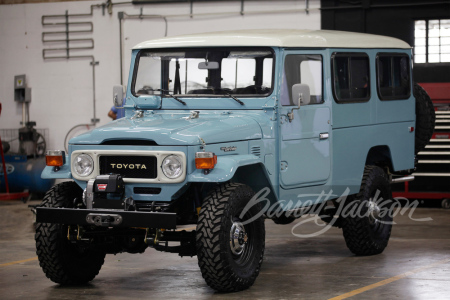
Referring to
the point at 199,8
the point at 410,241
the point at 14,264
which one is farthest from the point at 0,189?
the point at 410,241

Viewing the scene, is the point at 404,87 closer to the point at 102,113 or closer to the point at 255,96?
the point at 255,96


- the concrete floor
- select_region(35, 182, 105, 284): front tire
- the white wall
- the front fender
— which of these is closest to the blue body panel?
the front fender

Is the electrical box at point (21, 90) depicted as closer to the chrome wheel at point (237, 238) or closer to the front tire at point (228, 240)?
the front tire at point (228, 240)

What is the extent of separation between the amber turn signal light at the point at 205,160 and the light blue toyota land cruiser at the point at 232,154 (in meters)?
0.02

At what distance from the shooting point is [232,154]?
289 inches

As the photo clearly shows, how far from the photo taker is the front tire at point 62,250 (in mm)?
7320

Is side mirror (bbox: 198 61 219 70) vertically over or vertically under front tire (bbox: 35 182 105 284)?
over

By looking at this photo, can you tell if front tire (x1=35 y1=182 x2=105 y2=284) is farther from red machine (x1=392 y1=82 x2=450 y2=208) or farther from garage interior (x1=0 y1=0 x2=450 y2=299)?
red machine (x1=392 y1=82 x2=450 y2=208)

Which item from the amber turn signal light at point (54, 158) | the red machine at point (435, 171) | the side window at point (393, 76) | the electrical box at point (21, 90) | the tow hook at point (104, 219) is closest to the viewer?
the tow hook at point (104, 219)

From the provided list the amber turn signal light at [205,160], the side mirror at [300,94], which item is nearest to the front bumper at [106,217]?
the amber turn signal light at [205,160]

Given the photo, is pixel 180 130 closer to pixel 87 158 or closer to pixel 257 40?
pixel 87 158

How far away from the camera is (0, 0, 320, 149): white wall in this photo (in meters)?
16.8

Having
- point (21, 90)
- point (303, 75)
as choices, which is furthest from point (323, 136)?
point (21, 90)

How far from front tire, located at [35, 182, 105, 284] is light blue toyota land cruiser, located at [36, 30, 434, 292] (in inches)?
0.5
